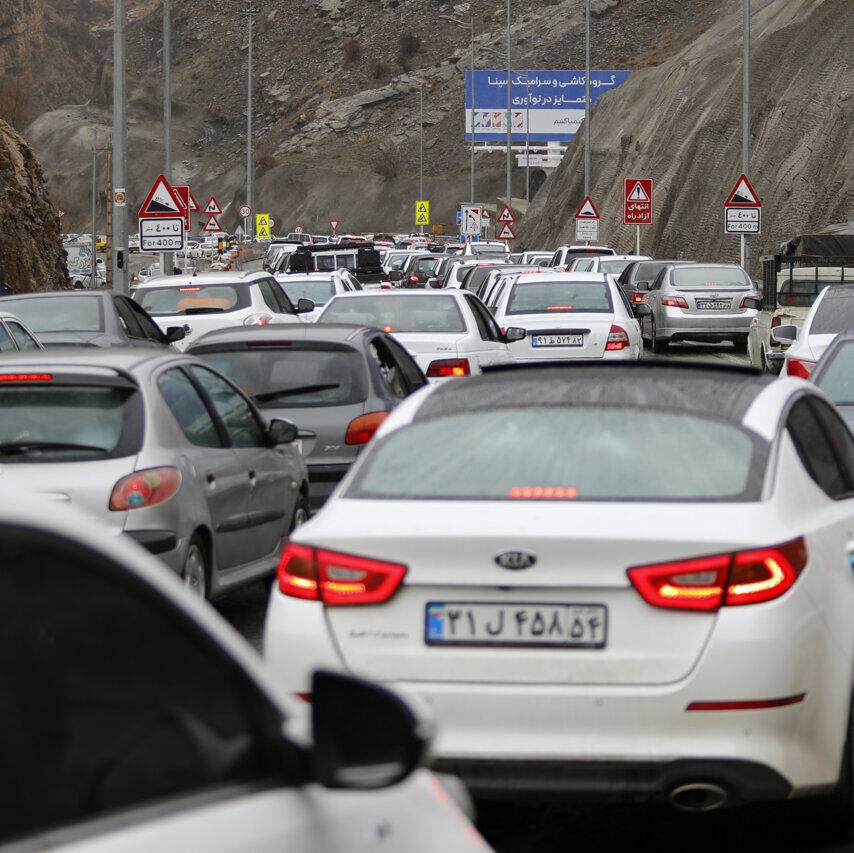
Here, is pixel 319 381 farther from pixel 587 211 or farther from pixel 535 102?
pixel 535 102

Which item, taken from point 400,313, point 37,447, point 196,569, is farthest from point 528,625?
point 400,313

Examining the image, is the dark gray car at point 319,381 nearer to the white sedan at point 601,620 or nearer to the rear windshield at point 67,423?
the rear windshield at point 67,423

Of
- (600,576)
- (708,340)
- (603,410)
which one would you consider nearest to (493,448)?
(603,410)

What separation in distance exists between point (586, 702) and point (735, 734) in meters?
0.41

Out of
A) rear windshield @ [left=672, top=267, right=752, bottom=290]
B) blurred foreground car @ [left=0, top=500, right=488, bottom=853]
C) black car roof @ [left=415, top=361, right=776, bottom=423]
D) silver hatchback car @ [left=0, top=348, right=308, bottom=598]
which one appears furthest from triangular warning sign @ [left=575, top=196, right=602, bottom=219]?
blurred foreground car @ [left=0, top=500, right=488, bottom=853]

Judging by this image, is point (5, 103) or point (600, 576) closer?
point (600, 576)

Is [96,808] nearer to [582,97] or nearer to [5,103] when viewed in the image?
[5,103]

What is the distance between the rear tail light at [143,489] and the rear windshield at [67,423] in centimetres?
14

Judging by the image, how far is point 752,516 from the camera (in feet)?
18.6

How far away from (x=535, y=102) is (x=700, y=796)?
336ft

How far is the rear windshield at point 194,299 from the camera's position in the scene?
23.4 m

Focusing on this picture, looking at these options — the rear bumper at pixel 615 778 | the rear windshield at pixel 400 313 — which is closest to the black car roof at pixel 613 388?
the rear bumper at pixel 615 778

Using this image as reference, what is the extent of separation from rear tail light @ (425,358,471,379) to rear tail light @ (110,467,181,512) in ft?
29.7

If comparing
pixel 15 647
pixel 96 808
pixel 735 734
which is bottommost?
pixel 735 734
